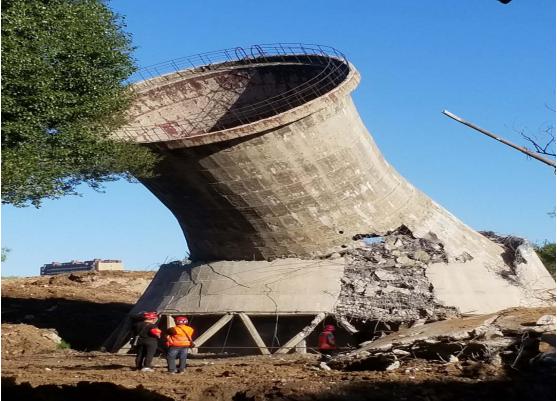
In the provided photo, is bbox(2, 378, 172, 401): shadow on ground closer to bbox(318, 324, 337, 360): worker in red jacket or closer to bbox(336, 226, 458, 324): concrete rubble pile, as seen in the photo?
bbox(318, 324, 337, 360): worker in red jacket

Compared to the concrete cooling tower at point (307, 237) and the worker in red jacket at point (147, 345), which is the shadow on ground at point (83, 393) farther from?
the concrete cooling tower at point (307, 237)

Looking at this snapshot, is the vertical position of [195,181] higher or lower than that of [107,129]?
lower

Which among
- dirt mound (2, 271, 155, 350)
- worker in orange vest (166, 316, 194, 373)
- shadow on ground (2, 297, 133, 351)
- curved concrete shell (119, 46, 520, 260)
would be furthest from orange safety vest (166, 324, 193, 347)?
dirt mound (2, 271, 155, 350)

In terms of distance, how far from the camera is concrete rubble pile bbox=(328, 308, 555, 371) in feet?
47.5

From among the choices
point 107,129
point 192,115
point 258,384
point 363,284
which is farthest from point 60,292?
point 258,384

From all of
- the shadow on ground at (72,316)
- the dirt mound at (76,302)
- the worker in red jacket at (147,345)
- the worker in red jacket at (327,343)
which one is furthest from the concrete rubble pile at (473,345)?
the dirt mound at (76,302)

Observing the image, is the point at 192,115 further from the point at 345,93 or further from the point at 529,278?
the point at 529,278

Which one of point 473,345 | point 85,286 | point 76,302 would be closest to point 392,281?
point 473,345

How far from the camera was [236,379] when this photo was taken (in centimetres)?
1437

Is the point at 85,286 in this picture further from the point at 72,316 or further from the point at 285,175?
the point at 285,175

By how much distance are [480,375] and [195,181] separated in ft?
26.5

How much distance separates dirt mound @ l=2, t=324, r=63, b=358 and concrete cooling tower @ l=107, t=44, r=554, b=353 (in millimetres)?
1619

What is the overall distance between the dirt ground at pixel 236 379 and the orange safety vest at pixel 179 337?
0.49 m

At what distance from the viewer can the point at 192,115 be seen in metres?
23.5
